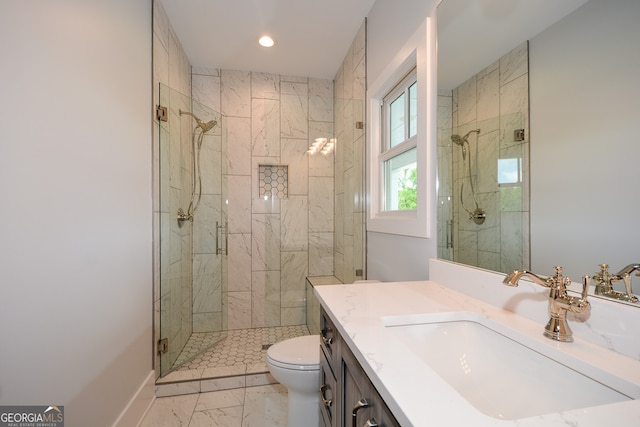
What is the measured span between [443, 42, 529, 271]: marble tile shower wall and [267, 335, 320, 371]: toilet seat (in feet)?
2.92

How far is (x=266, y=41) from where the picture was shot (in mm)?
2402

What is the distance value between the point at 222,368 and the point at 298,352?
90 cm

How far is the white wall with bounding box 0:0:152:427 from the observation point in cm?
83

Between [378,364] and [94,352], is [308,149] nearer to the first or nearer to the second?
[94,352]

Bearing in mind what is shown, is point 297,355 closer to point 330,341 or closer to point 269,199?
point 330,341

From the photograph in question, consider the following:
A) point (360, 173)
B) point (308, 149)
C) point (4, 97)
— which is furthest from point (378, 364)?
point (308, 149)

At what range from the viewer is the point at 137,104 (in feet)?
5.42

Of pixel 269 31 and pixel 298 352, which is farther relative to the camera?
pixel 269 31

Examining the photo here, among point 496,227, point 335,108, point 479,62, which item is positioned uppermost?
point 335,108

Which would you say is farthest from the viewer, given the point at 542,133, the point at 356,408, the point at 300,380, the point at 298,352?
the point at 298,352

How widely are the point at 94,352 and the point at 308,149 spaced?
7.73 feet

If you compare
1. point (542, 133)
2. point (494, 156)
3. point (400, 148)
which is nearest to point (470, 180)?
point (494, 156)

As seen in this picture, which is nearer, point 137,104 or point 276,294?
point 137,104

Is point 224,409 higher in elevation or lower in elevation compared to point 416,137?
lower
